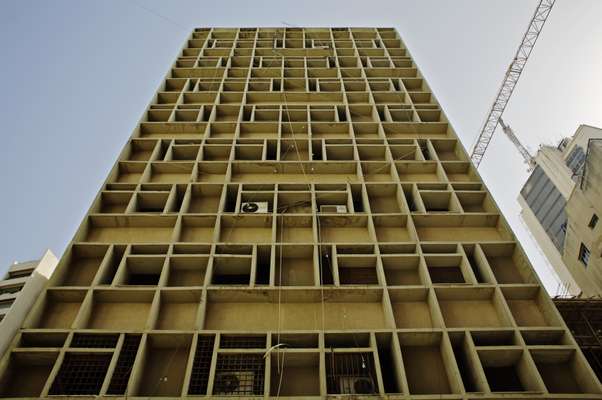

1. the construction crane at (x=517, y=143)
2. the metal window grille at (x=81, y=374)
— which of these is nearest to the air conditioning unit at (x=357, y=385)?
the metal window grille at (x=81, y=374)

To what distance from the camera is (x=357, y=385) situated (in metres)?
8.88

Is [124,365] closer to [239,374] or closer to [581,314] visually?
[239,374]

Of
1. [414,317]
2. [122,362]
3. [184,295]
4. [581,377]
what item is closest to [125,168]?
[184,295]

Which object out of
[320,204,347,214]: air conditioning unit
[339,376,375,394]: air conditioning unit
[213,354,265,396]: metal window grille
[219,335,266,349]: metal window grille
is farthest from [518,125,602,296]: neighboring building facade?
[213,354,265,396]: metal window grille

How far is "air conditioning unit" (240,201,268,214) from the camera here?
12.8m

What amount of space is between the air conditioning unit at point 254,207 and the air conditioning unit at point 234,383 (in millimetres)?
5071

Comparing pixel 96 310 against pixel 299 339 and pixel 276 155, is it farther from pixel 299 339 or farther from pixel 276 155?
pixel 276 155

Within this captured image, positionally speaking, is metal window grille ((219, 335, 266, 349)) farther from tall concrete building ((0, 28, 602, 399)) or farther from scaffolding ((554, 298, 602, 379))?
scaffolding ((554, 298, 602, 379))

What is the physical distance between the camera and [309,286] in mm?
10453

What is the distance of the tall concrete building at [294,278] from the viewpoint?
888 cm

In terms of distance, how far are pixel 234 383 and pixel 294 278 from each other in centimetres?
319

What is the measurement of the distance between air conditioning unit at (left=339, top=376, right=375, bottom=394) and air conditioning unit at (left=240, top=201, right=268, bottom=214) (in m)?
5.61

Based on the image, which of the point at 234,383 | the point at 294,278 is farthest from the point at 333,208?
the point at 234,383

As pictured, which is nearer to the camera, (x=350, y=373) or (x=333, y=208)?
(x=350, y=373)
